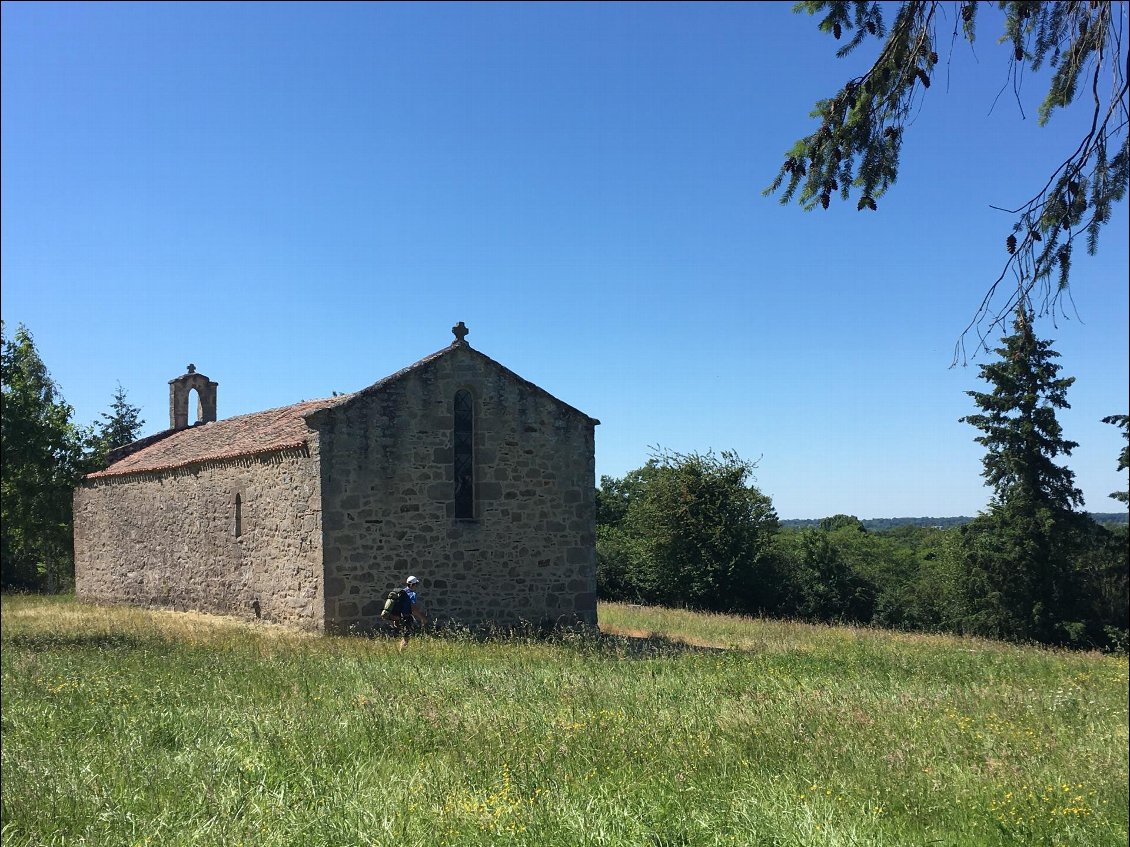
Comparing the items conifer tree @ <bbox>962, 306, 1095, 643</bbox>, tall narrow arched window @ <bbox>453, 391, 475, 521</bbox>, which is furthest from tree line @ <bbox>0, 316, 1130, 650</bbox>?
tall narrow arched window @ <bbox>453, 391, 475, 521</bbox>

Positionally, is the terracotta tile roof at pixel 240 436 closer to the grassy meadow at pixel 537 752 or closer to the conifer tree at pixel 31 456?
the conifer tree at pixel 31 456

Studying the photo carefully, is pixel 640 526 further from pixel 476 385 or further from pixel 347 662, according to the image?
Answer: pixel 347 662

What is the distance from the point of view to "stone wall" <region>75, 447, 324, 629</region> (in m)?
17.6

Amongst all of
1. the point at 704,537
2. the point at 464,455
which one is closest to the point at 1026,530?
the point at 704,537

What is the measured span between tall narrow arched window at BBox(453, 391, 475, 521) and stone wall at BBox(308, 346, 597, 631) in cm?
15

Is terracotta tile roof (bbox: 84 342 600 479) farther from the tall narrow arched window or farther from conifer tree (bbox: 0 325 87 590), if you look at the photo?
conifer tree (bbox: 0 325 87 590)

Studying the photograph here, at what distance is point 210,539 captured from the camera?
21078 millimetres

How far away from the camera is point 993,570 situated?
3158cm

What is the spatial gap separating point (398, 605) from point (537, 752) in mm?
8805

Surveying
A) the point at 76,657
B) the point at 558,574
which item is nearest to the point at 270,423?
the point at 558,574

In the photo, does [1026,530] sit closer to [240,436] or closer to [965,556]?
[965,556]

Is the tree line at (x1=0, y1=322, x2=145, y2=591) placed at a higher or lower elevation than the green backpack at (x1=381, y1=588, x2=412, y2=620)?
higher

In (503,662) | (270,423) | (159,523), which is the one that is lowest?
(503,662)

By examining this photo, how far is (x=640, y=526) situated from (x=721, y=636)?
1566 cm
